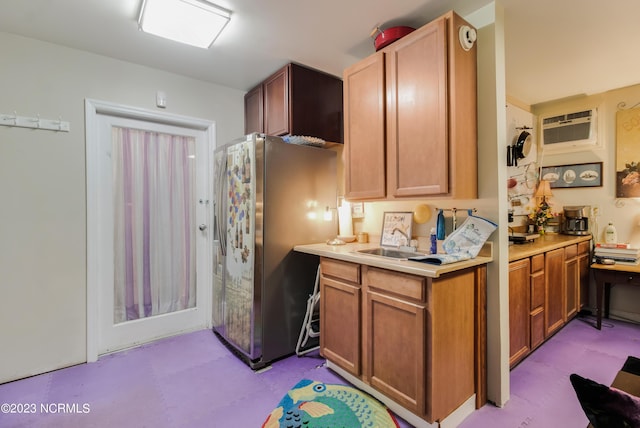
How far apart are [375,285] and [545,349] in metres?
1.93

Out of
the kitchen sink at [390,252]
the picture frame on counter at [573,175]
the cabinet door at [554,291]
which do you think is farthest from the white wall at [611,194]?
the kitchen sink at [390,252]

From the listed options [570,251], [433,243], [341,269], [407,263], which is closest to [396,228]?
[433,243]

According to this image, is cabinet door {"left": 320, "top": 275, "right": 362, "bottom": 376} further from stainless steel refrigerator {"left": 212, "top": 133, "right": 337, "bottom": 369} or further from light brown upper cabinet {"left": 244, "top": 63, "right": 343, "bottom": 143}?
light brown upper cabinet {"left": 244, "top": 63, "right": 343, "bottom": 143}

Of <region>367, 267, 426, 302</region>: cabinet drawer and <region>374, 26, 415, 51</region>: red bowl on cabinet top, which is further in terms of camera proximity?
<region>374, 26, 415, 51</region>: red bowl on cabinet top

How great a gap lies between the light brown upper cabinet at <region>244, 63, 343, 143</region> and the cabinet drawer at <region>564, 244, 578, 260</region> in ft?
7.88

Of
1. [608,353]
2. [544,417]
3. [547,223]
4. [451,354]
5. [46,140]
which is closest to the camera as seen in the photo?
[451,354]

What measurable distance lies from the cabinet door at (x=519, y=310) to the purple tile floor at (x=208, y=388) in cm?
18

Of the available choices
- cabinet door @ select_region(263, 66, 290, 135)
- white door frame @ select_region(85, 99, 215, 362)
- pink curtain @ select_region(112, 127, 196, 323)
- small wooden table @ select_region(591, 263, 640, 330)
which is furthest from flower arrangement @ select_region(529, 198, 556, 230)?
white door frame @ select_region(85, 99, 215, 362)

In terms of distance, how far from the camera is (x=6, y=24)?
80.0 inches

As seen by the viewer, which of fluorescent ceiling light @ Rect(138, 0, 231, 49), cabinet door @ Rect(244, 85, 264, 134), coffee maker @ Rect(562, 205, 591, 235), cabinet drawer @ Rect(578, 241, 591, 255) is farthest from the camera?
coffee maker @ Rect(562, 205, 591, 235)

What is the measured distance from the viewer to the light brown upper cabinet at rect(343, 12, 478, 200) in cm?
168

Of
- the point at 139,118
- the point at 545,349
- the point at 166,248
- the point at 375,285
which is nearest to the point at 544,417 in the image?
the point at 545,349

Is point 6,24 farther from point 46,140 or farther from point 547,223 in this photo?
point 547,223

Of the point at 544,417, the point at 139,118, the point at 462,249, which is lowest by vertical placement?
the point at 544,417
